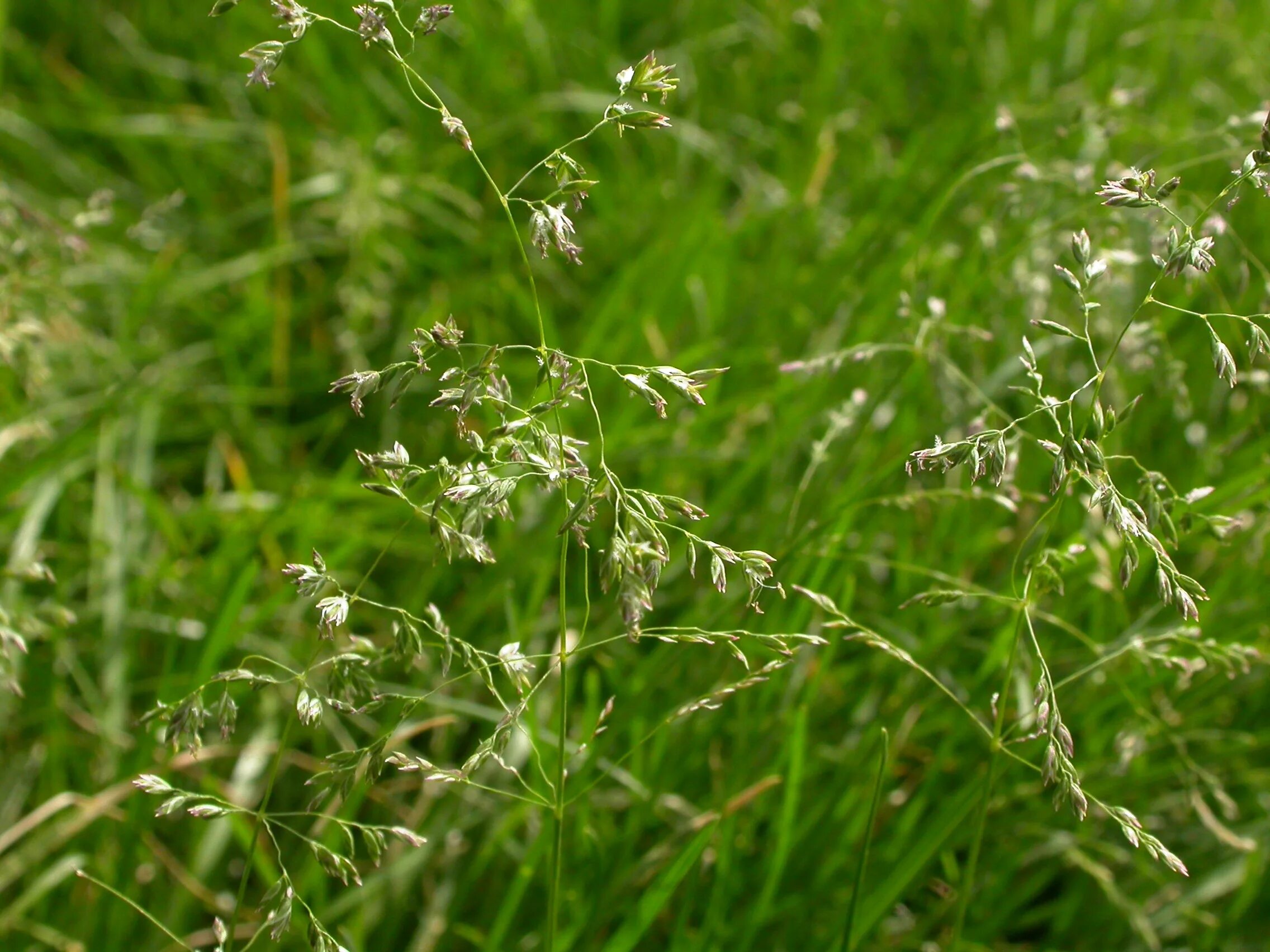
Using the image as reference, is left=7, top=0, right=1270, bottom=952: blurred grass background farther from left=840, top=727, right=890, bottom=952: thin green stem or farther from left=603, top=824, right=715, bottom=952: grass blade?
left=840, top=727, right=890, bottom=952: thin green stem

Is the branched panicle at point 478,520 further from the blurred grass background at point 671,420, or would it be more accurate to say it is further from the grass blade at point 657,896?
the blurred grass background at point 671,420

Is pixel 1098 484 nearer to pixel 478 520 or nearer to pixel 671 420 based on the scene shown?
pixel 478 520

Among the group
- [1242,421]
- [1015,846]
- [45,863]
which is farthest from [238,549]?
[1242,421]

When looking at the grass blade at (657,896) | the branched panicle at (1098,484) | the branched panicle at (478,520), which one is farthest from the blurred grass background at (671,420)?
the branched panicle at (478,520)

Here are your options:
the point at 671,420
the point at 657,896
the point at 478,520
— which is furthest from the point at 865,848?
the point at 671,420

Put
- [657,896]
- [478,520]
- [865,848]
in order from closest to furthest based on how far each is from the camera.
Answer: [478,520]
[865,848]
[657,896]

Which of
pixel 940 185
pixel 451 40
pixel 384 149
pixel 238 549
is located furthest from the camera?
pixel 451 40

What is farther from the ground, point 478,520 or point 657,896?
point 478,520

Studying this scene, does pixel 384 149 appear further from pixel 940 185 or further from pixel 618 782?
pixel 618 782
